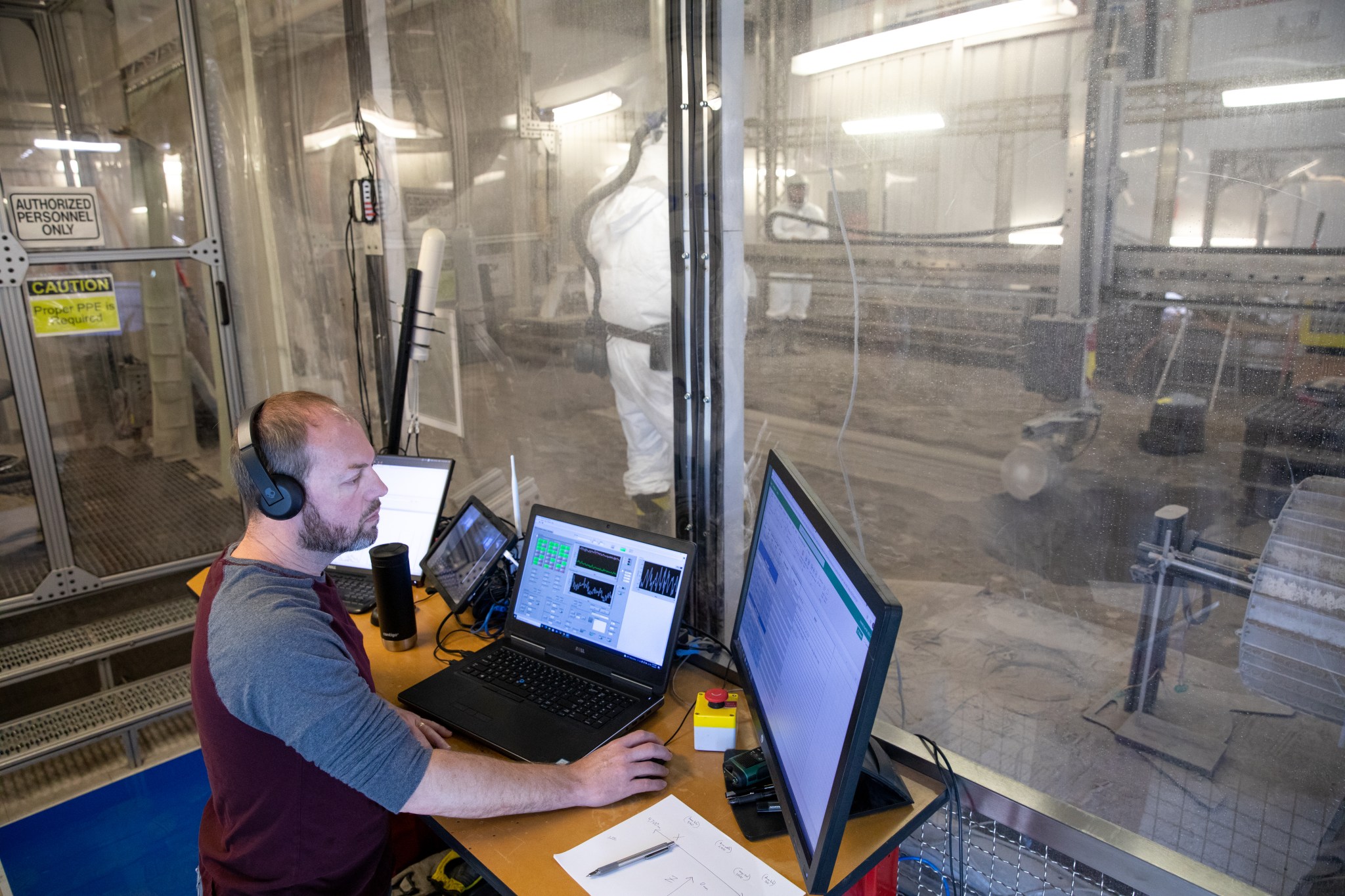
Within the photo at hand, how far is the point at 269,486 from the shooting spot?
113 centimetres

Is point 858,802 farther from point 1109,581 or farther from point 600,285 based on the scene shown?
point 600,285

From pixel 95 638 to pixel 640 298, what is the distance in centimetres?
235

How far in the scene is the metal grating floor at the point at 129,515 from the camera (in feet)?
9.07

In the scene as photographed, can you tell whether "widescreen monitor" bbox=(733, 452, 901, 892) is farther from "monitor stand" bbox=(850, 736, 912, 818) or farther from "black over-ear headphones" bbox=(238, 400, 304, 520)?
"black over-ear headphones" bbox=(238, 400, 304, 520)

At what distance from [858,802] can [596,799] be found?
35 centimetres

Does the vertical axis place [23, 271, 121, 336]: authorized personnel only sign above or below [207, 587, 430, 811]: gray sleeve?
above

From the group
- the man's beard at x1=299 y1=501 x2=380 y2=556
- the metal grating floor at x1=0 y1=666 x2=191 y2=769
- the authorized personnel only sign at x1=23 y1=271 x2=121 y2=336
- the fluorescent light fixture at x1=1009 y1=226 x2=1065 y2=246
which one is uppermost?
the fluorescent light fixture at x1=1009 y1=226 x2=1065 y2=246

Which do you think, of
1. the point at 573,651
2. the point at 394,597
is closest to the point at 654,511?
the point at 573,651

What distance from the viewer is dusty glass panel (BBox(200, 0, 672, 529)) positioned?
5.63 ft

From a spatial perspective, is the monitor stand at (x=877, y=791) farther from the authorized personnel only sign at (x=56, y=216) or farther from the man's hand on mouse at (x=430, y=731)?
the authorized personnel only sign at (x=56, y=216)

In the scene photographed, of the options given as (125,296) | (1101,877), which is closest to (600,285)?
(1101,877)

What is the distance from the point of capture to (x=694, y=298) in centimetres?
158

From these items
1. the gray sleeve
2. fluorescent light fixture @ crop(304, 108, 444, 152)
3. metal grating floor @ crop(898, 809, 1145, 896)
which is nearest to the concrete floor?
metal grating floor @ crop(898, 809, 1145, 896)

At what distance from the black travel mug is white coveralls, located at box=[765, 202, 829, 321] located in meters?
0.84
